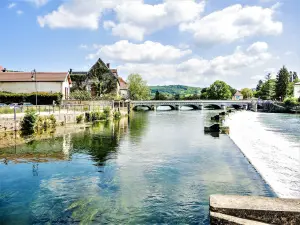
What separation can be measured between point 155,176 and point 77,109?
30.6m

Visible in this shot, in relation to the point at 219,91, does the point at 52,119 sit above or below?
below

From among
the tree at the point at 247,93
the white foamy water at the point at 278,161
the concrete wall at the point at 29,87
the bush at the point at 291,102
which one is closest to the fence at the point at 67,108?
the concrete wall at the point at 29,87

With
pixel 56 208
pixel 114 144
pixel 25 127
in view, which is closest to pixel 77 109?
pixel 25 127

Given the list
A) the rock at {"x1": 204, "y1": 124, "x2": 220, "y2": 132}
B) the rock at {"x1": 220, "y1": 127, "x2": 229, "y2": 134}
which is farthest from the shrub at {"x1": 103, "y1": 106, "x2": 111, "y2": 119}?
the rock at {"x1": 220, "y1": 127, "x2": 229, "y2": 134}

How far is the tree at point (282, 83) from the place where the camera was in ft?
326

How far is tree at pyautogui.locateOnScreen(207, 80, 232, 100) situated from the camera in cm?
13250

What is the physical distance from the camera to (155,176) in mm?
12570

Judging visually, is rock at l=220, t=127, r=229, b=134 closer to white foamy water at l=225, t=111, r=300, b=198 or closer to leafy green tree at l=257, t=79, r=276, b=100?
white foamy water at l=225, t=111, r=300, b=198

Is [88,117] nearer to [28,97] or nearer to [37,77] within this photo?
[28,97]

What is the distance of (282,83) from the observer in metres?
102

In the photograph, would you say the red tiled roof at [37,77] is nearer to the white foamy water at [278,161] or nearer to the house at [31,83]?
the house at [31,83]

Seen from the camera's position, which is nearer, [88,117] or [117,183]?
[117,183]

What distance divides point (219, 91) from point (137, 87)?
47139 mm

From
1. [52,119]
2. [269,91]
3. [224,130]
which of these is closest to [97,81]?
[52,119]
